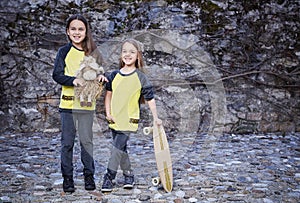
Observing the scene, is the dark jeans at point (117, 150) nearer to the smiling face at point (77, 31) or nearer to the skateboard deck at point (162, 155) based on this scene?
the skateboard deck at point (162, 155)

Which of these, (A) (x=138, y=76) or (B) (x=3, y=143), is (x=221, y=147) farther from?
(B) (x=3, y=143)

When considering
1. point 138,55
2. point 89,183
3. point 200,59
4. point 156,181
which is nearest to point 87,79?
point 138,55

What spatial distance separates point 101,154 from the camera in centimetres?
390

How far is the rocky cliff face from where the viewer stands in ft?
16.0

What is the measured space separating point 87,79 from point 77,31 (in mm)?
334

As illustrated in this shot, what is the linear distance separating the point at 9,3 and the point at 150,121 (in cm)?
225

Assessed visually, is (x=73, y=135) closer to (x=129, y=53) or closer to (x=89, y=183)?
(x=89, y=183)

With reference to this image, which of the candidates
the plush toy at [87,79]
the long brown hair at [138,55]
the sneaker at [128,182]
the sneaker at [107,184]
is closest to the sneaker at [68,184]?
the sneaker at [107,184]

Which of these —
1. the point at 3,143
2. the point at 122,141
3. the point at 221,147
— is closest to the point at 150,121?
the point at 221,147

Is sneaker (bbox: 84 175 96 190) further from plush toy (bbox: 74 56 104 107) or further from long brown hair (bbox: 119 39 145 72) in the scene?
long brown hair (bbox: 119 39 145 72)

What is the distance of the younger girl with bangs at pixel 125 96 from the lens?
2.74m

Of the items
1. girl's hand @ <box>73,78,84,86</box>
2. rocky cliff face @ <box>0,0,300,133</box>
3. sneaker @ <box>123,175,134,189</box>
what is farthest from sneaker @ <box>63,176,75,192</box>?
rocky cliff face @ <box>0,0,300,133</box>

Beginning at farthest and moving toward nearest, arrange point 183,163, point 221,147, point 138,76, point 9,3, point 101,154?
point 9,3 < point 221,147 < point 101,154 < point 183,163 < point 138,76

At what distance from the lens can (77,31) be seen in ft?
8.77
